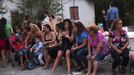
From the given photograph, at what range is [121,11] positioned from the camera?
31.2 meters

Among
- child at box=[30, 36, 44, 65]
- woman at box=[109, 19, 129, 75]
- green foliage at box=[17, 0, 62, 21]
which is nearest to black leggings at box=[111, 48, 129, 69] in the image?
woman at box=[109, 19, 129, 75]

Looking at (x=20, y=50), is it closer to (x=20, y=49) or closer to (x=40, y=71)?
(x=20, y=49)

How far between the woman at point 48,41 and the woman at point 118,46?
2.06 m

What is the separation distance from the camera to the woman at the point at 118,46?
37.4 ft

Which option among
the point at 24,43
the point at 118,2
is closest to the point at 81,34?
the point at 24,43

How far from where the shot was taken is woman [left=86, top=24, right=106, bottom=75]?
451 inches

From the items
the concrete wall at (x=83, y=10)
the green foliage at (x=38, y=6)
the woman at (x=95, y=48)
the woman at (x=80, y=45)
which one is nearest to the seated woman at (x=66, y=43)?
the woman at (x=80, y=45)

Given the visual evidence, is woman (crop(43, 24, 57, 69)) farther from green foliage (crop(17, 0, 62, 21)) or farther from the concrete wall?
the concrete wall

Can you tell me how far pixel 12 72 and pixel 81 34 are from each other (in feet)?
8.34

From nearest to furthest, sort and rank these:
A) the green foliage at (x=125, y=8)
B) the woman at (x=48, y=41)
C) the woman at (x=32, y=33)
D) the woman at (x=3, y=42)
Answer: the woman at (x=48, y=41) → the woman at (x=32, y=33) → the woman at (x=3, y=42) → the green foliage at (x=125, y=8)

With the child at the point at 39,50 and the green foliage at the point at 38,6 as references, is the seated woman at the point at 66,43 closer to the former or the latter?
the child at the point at 39,50

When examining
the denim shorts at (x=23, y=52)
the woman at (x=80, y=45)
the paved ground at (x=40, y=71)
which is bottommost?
the paved ground at (x=40, y=71)

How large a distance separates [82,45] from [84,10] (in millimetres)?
16086

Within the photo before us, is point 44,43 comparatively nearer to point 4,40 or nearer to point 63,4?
point 4,40
